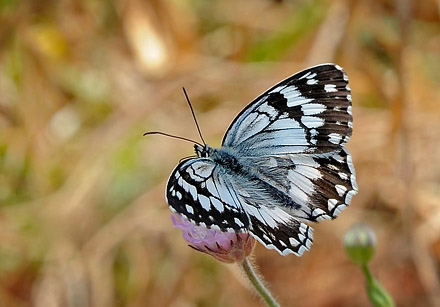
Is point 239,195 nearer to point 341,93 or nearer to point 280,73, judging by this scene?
point 341,93

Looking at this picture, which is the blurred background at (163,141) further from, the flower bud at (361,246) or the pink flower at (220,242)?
the pink flower at (220,242)

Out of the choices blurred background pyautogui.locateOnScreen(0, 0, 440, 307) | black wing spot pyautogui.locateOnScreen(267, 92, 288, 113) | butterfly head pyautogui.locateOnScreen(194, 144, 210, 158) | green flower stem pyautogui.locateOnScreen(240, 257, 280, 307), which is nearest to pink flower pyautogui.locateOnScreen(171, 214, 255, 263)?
green flower stem pyautogui.locateOnScreen(240, 257, 280, 307)

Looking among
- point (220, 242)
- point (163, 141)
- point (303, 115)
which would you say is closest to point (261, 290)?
point (220, 242)

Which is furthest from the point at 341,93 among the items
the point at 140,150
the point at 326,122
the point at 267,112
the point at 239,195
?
the point at 140,150

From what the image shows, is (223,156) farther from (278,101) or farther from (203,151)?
(278,101)

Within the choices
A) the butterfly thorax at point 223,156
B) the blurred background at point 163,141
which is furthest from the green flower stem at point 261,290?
the blurred background at point 163,141

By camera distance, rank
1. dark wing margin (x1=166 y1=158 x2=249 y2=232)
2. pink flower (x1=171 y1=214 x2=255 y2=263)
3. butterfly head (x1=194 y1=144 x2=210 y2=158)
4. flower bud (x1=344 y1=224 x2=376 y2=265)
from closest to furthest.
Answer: dark wing margin (x1=166 y1=158 x2=249 y2=232) < pink flower (x1=171 y1=214 x2=255 y2=263) < butterfly head (x1=194 y1=144 x2=210 y2=158) < flower bud (x1=344 y1=224 x2=376 y2=265)

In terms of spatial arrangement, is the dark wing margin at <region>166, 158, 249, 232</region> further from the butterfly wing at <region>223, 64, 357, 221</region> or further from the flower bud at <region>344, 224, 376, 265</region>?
the flower bud at <region>344, 224, 376, 265</region>
